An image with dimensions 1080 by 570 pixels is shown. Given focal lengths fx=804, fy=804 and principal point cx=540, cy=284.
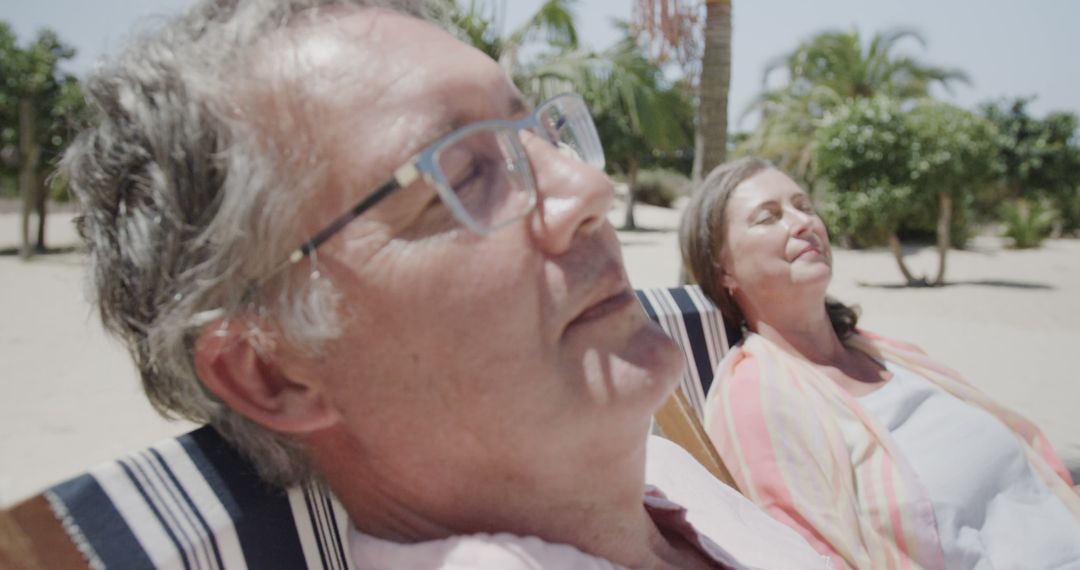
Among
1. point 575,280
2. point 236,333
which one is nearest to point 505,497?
point 575,280

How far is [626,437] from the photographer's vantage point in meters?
1.19

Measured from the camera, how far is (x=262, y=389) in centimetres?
119

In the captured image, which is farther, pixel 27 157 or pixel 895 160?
pixel 27 157

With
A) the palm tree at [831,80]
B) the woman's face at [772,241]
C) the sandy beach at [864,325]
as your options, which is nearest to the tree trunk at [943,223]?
the sandy beach at [864,325]

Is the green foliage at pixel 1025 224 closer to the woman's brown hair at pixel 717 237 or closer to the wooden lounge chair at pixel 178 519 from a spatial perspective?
the woman's brown hair at pixel 717 237

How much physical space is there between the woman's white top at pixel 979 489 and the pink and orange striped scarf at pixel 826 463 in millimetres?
76

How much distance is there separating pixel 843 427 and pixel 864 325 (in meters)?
7.44

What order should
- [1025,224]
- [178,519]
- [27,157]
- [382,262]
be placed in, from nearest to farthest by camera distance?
[382,262] < [178,519] < [1025,224] < [27,157]

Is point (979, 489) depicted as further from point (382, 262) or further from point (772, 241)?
point (382, 262)

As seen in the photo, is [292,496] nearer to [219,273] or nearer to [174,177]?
[219,273]

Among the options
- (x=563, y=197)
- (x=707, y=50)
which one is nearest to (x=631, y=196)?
(x=707, y=50)

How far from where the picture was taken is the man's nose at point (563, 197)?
1143mm

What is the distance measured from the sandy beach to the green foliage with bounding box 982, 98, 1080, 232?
703 centimetres

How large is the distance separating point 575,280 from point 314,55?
487 mm
